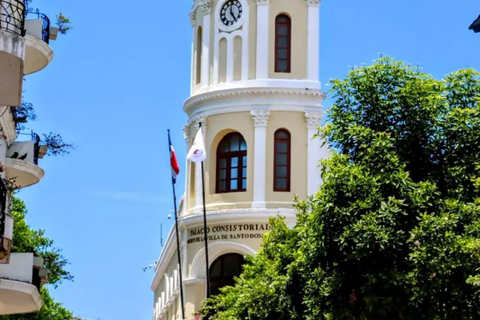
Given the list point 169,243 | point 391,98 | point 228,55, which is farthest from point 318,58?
point 391,98

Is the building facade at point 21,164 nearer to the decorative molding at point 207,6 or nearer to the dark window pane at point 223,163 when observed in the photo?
the dark window pane at point 223,163

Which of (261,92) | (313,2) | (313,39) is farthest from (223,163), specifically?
(313,2)

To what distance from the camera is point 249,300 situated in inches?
1411

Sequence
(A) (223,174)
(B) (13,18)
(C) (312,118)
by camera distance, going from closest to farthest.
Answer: (B) (13,18) → (C) (312,118) → (A) (223,174)

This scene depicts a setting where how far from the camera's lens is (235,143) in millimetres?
51438

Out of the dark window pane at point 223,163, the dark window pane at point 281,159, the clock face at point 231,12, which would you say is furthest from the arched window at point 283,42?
the dark window pane at point 223,163

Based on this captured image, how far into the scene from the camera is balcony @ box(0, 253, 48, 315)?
97.0ft

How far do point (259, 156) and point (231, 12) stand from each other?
583cm

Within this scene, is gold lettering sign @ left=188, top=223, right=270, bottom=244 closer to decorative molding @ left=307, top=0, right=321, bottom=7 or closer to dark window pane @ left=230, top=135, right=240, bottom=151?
dark window pane @ left=230, top=135, right=240, bottom=151

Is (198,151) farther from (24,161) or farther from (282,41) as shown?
(24,161)

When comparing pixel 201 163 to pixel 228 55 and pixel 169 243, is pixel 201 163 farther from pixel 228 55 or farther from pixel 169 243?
pixel 169 243

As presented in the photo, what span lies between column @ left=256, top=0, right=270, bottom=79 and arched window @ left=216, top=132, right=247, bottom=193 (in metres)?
2.57

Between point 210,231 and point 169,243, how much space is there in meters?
11.9

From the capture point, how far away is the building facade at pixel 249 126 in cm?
5044
